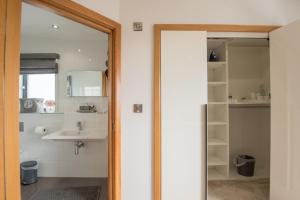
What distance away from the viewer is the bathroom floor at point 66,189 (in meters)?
2.40

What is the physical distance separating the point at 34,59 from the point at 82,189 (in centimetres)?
197

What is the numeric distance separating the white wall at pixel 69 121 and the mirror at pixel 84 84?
6cm

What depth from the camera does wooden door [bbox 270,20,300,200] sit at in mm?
1694

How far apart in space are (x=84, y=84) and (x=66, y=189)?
4.84ft

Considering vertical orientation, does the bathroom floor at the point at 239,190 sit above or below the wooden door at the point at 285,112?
below

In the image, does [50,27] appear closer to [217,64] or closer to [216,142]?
[217,64]

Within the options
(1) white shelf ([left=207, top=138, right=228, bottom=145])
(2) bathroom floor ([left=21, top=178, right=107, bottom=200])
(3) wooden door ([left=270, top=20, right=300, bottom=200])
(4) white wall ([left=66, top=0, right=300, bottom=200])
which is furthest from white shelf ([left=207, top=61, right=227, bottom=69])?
(2) bathroom floor ([left=21, top=178, right=107, bottom=200])

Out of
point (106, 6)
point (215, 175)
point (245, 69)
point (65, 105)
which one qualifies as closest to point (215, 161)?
point (215, 175)

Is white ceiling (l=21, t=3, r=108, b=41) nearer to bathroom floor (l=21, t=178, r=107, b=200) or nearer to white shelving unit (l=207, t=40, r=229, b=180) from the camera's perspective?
white shelving unit (l=207, t=40, r=229, b=180)

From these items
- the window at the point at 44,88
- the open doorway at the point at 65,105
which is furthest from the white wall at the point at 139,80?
the window at the point at 44,88

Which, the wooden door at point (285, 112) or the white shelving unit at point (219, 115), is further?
the white shelving unit at point (219, 115)

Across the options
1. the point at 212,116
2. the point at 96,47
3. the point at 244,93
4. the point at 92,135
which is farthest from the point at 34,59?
the point at 244,93

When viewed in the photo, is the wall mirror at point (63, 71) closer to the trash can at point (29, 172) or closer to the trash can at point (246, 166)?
the trash can at point (29, 172)

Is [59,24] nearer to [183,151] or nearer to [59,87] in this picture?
[59,87]
